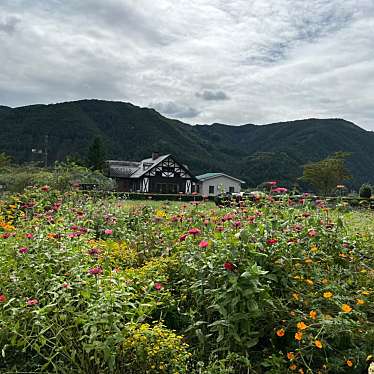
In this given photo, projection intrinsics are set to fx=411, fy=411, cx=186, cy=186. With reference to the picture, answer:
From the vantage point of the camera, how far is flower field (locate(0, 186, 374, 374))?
87.4 inches

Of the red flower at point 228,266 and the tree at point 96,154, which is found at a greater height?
the tree at point 96,154

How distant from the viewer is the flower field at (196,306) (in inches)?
87.4

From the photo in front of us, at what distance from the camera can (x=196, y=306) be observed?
9.51 feet

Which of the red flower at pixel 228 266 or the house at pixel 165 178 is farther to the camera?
the house at pixel 165 178

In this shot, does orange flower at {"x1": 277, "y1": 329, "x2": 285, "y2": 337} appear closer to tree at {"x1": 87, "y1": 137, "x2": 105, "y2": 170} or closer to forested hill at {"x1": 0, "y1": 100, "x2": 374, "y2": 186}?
tree at {"x1": 87, "y1": 137, "x2": 105, "y2": 170}

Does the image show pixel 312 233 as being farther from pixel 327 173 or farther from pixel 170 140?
pixel 170 140

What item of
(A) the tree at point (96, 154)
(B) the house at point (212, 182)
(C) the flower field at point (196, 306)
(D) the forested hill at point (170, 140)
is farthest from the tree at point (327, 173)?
(C) the flower field at point (196, 306)

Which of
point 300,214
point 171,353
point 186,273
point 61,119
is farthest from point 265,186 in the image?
point 61,119

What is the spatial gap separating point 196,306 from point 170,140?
2887 inches

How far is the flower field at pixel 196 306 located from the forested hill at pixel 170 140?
57.0m

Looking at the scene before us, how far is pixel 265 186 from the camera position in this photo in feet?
15.1

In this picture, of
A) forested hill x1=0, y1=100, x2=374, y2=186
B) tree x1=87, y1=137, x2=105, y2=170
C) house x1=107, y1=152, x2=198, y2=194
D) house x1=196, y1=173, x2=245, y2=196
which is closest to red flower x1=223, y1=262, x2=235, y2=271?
house x1=107, y1=152, x2=198, y2=194

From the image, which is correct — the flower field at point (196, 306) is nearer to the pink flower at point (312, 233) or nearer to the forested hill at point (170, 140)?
the pink flower at point (312, 233)

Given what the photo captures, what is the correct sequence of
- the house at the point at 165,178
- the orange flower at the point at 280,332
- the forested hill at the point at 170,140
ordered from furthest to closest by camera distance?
the forested hill at the point at 170,140
the house at the point at 165,178
the orange flower at the point at 280,332
